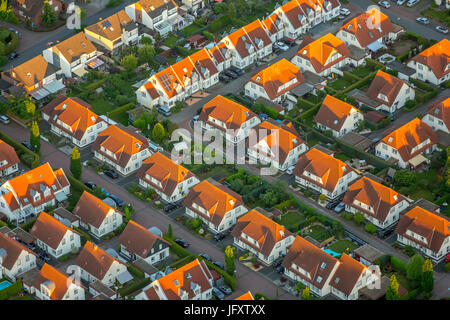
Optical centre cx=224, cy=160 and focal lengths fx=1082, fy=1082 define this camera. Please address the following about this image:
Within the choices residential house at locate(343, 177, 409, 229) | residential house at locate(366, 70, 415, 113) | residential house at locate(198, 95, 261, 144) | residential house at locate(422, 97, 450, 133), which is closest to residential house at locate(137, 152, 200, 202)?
residential house at locate(198, 95, 261, 144)

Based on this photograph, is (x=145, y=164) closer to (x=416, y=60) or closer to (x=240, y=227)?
(x=240, y=227)

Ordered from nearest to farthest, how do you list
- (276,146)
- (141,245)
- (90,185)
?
(141,245) < (90,185) < (276,146)

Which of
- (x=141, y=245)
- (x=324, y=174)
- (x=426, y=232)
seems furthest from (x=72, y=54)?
(x=426, y=232)

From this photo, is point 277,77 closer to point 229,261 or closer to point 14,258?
point 229,261

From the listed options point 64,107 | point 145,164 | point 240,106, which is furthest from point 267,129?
point 64,107

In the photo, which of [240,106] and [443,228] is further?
[240,106]

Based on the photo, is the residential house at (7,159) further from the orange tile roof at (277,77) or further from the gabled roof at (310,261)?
the gabled roof at (310,261)
